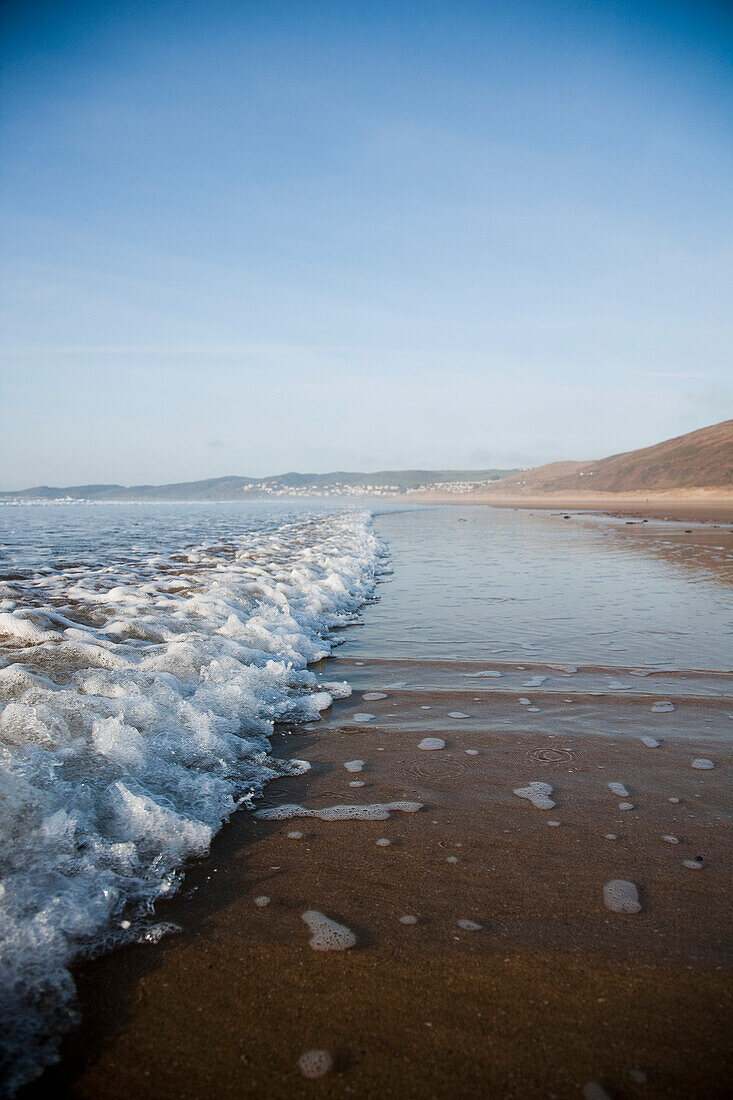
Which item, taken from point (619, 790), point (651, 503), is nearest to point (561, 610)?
point (619, 790)

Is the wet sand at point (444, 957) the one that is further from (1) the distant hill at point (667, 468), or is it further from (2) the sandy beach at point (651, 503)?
(1) the distant hill at point (667, 468)

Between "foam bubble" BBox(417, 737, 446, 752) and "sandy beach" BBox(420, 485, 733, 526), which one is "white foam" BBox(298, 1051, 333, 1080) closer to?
"foam bubble" BBox(417, 737, 446, 752)

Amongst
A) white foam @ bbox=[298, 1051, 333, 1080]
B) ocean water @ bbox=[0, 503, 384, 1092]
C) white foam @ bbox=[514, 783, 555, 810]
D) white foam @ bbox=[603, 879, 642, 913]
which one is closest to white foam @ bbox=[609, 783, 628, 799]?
white foam @ bbox=[514, 783, 555, 810]

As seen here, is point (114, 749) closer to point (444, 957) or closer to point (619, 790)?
point (444, 957)

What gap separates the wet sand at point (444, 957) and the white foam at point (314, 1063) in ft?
0.09

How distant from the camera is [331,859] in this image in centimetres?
277

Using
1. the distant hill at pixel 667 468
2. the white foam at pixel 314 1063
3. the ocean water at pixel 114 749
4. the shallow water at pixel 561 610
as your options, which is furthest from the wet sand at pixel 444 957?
the distant hill at pixel 667 468

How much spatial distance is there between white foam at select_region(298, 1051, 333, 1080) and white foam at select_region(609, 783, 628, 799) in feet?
7.35

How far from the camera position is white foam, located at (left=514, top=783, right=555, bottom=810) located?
3.29 meters

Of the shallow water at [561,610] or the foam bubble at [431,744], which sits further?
the shallow water at [561,610]

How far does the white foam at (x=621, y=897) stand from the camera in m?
2.42


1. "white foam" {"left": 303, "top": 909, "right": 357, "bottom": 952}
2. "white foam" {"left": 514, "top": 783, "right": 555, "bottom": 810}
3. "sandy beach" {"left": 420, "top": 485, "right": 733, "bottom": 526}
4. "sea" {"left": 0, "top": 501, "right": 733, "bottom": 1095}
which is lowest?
"white foam" {"left": 514, "top": 783, "right": 555, "bottom": 810}

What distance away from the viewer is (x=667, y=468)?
69.5 metres

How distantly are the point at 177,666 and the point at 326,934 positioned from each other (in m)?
3.08
